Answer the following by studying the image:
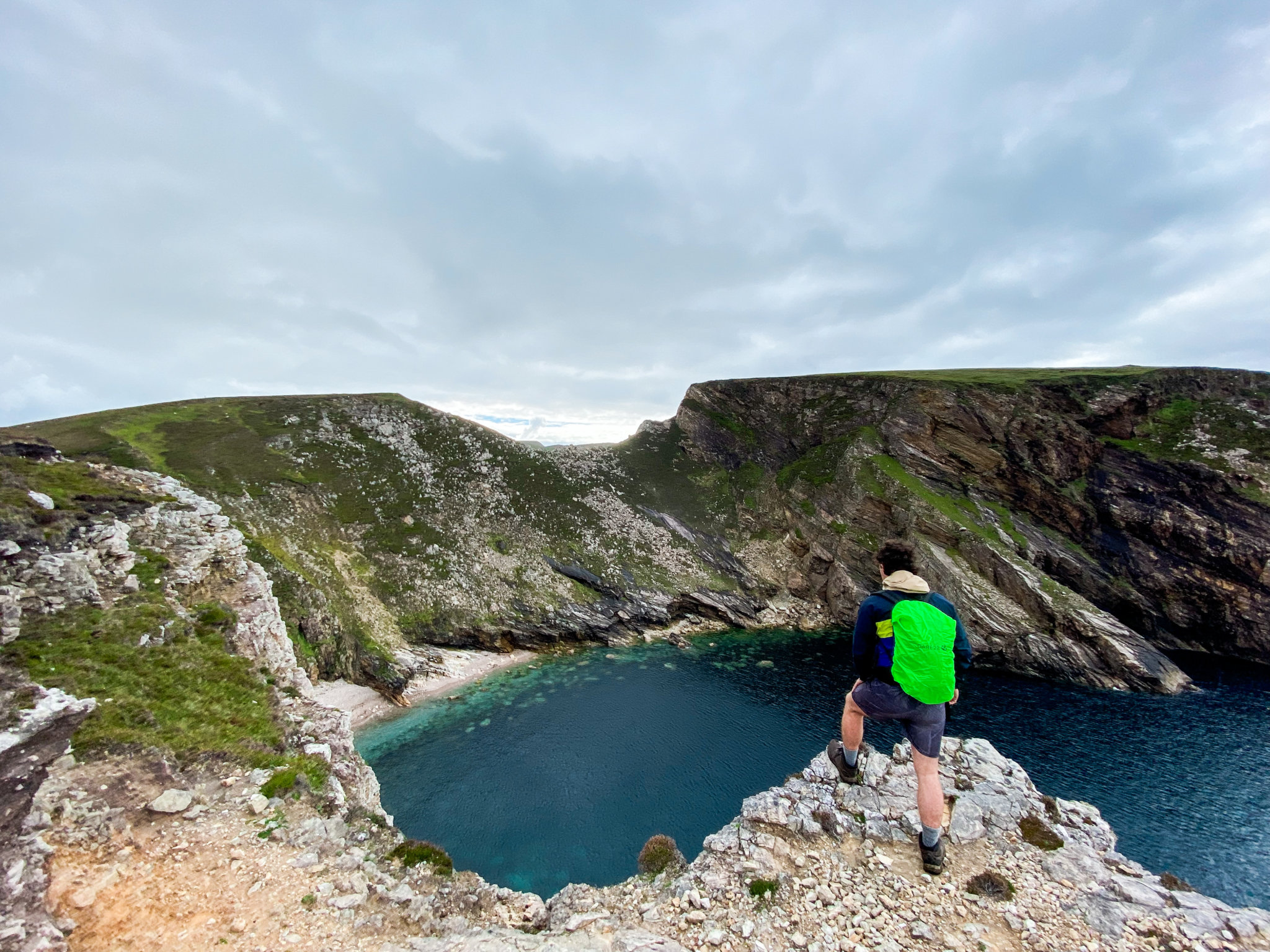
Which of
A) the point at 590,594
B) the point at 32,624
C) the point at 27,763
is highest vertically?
the point at 32,624

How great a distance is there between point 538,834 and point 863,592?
48.6 m

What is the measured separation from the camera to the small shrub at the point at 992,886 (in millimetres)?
8781

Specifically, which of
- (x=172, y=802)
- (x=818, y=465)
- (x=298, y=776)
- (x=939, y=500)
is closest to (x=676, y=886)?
(x=298, y=776)

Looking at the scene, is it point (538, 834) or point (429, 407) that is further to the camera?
point (429, 407)

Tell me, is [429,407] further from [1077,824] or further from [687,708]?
[1077,824]

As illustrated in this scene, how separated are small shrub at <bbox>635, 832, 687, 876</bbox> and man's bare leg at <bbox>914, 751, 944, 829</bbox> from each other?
695 centimetres

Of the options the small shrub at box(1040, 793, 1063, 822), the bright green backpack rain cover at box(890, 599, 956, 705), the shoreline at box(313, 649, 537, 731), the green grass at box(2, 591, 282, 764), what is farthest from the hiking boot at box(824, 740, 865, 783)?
the shoreline at box(313, 649, 537, 731)

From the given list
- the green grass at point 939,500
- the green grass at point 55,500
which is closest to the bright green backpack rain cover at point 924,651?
the green grass at point 55,500

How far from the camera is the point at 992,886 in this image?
890 cm

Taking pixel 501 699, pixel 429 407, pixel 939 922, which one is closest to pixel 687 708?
pixel 501 699

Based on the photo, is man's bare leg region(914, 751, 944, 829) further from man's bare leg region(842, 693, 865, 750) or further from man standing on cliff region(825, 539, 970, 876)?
man's bare leg region(842, 693, 865, 750)

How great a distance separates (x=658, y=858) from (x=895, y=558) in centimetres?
1076

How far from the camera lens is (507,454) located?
2657 inches

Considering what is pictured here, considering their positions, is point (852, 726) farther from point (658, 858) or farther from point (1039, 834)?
point (658, 858)
